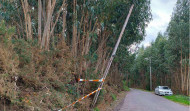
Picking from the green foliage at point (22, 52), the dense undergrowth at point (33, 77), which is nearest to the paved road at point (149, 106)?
the dense undergrowth at point (33, 77)

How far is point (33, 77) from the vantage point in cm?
655

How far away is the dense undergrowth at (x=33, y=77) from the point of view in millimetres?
5320

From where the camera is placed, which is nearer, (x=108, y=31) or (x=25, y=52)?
(x=25, y=52)

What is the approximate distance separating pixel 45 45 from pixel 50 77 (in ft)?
6.27

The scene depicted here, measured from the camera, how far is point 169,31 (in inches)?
1102

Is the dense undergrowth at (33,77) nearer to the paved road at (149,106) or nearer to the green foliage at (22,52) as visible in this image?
the green foliage at (22,52)

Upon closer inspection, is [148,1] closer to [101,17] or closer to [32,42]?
[101,17]

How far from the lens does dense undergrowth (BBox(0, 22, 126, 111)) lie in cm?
532

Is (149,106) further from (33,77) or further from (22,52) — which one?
(22,52)

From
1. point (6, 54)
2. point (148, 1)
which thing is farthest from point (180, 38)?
point (6, 54)

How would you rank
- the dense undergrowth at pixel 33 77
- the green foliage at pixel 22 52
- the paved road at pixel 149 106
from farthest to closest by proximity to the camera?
1. the paved road at pixel 149 106
2. the green foliage at pixel 22 52
3. the dense undergrowth at pixel 33 77

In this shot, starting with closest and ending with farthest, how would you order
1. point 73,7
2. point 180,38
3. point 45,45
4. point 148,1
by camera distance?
point 45,45, point 73,7, point 148,1, point 180,38

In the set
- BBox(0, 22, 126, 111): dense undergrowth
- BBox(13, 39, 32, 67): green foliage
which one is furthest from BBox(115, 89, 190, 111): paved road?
BBox(13, 39, 32, 67): green foliage

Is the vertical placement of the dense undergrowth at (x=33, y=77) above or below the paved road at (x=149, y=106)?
above
